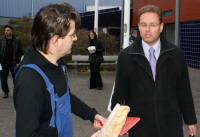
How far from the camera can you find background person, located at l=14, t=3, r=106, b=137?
5.79 feet

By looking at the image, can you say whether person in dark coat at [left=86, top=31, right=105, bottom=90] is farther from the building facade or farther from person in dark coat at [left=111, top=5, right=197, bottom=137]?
the building facade

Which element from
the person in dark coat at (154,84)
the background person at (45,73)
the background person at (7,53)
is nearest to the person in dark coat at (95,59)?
the background person at (7,53)

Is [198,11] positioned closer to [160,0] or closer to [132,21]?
[160,0]

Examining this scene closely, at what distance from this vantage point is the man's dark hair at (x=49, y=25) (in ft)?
6.46

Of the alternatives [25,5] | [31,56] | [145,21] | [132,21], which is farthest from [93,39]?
[25,5]

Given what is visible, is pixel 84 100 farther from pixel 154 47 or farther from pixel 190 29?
pixel 190 29

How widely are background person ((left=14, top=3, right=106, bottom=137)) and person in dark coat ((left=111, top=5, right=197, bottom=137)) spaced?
1033 millimetres

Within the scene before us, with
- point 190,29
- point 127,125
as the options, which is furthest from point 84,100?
point 190,29

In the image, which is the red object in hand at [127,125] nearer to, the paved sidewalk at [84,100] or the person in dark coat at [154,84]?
the person in dark coat at [154,84]

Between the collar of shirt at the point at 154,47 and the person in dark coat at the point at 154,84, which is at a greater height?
the collar of shirt at the point at 154,47

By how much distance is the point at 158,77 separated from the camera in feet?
9.73

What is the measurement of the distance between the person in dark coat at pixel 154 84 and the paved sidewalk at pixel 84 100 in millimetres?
2533

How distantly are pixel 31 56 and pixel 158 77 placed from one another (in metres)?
1.40

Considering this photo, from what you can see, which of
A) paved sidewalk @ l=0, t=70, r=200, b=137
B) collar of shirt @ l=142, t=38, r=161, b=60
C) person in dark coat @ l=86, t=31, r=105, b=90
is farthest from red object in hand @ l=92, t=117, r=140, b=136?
person in dark coat @ l=86, t=31, r=105, b=90
